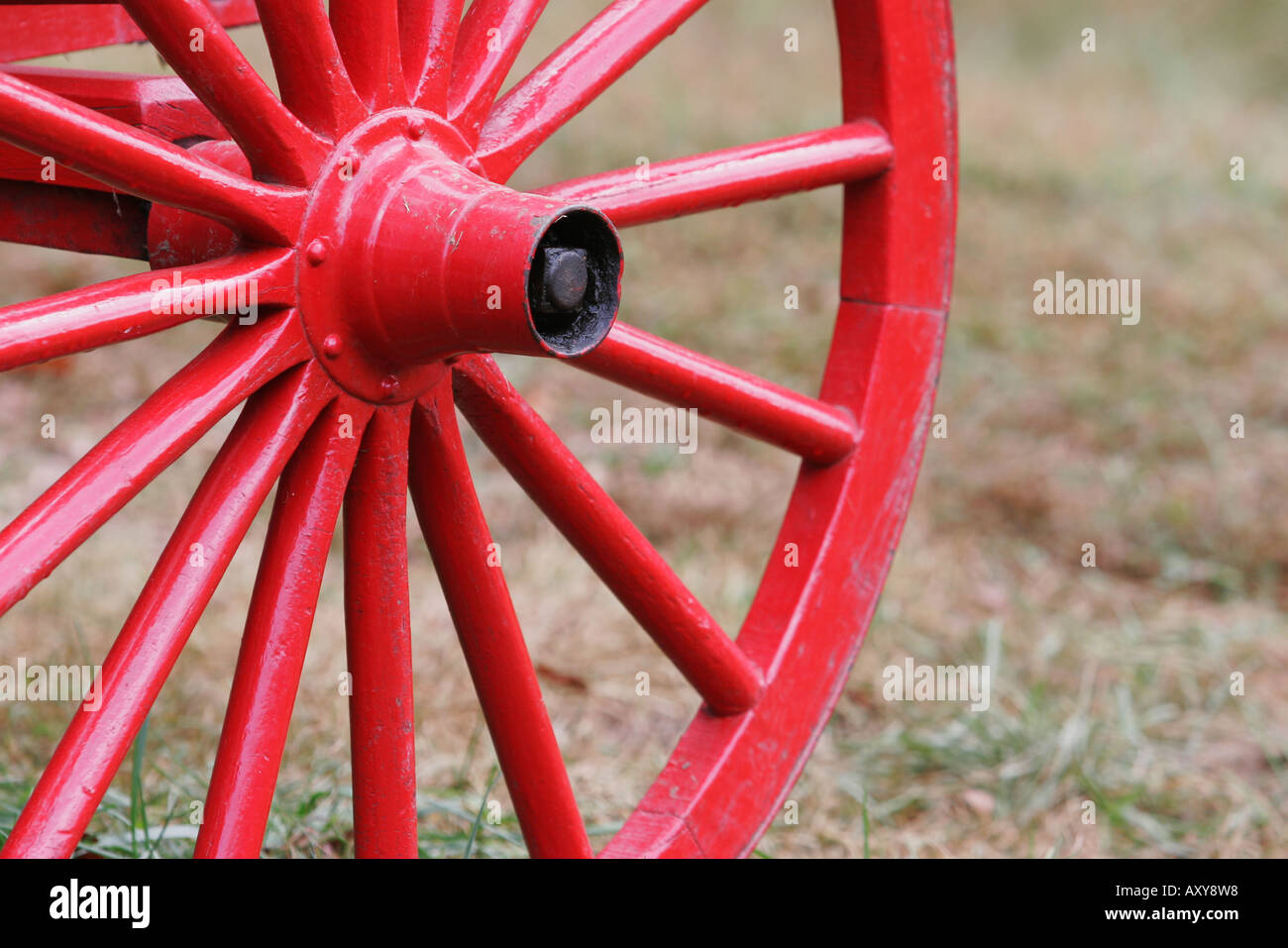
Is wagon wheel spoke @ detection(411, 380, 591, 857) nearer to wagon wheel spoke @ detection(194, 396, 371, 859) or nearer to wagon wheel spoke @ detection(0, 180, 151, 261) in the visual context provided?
wagon wheel spoke @ detection(194, 396, 371, 859)

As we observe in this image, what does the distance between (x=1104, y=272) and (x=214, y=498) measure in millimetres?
3429

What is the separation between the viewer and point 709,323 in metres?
3.66

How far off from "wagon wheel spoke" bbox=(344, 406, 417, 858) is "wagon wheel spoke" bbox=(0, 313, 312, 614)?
0.44 feet

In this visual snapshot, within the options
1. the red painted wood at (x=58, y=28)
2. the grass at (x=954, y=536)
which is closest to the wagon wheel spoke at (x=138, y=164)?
the red painted wood at (x=58, y=28)

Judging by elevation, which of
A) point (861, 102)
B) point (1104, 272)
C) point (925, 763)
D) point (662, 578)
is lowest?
point (925, 763)

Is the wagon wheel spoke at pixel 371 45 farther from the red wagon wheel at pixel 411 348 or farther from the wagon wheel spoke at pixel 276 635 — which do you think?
the wagon wheel spoke at pixel 276 635

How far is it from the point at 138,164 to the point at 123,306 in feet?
0.31

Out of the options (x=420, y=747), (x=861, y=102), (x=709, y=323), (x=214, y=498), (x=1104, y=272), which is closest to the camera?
(x=214, y=498)

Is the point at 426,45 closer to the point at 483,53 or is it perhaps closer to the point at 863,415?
the point at 483,53

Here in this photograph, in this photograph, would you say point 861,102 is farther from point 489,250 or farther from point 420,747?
point 420,747

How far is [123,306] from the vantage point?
96 centimetres

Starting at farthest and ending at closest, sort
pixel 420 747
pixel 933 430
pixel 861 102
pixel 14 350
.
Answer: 1. pixel 933 430
2. pixel 420 747
3. pixel 861 102
4. pixel 14 350

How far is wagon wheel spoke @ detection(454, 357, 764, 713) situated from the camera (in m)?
1.19
